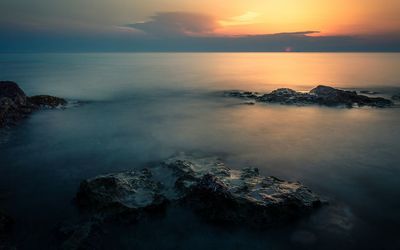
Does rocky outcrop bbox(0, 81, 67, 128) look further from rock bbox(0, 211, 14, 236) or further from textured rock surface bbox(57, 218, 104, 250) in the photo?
textured rock surface bbox(57, 218, 104, 250)

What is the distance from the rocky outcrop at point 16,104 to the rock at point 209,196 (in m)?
13.1

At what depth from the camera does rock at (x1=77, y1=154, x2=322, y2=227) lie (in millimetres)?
9164

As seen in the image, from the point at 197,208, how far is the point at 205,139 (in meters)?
8.42

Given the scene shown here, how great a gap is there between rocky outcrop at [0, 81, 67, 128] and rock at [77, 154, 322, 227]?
1309 centimetres

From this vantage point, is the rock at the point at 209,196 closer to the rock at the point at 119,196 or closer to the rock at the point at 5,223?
the rock at the point at 119,196

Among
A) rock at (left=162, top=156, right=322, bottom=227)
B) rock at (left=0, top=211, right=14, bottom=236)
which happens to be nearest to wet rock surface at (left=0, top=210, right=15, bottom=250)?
rock at (left=0, top=211, right=14, bottom=236)

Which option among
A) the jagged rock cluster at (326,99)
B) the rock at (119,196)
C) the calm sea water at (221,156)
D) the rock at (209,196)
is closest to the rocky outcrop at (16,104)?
the calm sea water at (221,156)

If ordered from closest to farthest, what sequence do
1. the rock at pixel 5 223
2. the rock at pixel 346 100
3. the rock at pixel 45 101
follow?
the rock at pixel 5 223 → the rock at pixel 45 101 → the rock at pixel 346 100

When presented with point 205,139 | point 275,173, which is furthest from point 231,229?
point 205,139

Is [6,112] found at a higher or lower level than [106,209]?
higher

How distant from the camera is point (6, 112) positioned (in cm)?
2081

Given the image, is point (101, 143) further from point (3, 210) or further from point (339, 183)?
point (339, 183)

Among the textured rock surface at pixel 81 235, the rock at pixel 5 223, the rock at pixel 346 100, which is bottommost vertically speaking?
the textured rock surface at pixel 81 235

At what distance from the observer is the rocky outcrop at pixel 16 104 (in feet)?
66.9
